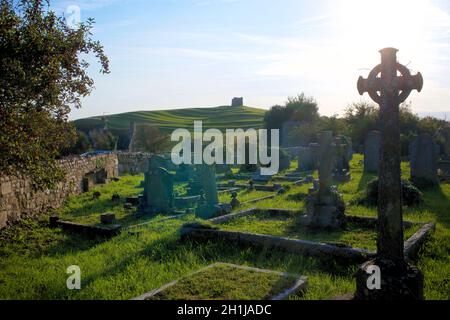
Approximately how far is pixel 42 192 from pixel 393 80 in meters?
11.6

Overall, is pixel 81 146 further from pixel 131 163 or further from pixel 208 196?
pixel 208 196

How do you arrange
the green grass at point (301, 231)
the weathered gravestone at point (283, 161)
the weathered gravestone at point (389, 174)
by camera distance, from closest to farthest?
the weathered gravestone at point (389, 174) < the green grass at point (301, 231) < the weathered gravestone at point (283, 161)

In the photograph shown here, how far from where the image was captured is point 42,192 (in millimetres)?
12984

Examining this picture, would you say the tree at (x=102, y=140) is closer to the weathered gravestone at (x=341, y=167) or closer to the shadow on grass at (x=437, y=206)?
the weathered gravestone at (x=341, y=167)

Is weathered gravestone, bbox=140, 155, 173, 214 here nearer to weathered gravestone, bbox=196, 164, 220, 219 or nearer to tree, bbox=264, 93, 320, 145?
weathered gravestone, bbox=196, 164, 220, 219

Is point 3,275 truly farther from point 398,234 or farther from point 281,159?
point 281,159

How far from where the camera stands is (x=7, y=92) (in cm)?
662

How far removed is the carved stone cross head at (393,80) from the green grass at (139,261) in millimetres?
2714

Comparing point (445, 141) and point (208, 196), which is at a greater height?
point (445, 141)

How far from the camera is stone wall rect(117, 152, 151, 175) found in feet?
81.9

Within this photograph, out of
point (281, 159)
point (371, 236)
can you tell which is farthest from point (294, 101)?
point (371, 236)

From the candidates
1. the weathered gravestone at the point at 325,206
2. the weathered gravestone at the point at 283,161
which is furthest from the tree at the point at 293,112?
the weathered gravestone at the point at 325,206

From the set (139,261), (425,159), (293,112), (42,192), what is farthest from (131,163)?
(293,112)

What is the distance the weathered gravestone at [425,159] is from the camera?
1616cm
